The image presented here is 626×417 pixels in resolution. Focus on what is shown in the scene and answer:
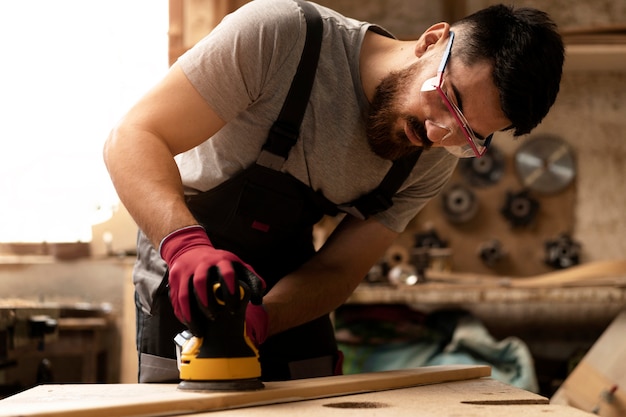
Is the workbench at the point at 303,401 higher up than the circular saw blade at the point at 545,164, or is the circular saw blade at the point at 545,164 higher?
the circular saw blade at the point at 545,164

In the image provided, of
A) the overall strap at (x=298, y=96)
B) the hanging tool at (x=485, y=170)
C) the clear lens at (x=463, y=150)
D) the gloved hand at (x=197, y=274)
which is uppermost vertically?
the hanging tool at (x=485, y=170)

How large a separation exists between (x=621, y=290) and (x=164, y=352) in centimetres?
237

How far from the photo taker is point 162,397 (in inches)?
48.3

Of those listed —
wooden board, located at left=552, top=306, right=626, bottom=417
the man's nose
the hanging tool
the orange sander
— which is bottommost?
wooden board, located at left=552, top=306, right=626, bottom=417

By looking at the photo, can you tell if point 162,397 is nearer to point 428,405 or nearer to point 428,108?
point 428,405

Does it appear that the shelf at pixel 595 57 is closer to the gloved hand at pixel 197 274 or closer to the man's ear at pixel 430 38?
the man's ear at pixel 430 38

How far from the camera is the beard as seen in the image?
65.3 inches

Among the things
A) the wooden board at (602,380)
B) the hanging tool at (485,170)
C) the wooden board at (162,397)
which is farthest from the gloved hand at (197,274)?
the hanging tool at (485,170)

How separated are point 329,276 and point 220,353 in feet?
2.01

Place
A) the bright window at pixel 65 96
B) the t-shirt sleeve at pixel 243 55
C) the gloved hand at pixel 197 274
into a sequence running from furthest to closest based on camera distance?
the bright window at pixel 65 96, the t-shirt sleeve at pixel 243 55, the gloved hand at pixel 197 274

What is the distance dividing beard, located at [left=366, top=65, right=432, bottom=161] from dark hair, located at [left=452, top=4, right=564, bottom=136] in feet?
0.52

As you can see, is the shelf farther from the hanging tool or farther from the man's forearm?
the man's forearm

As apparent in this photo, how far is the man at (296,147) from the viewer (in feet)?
4.84

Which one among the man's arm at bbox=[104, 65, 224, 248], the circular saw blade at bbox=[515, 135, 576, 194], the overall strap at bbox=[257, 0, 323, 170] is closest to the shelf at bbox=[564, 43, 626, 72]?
the circular saw blade at bbox=[515, 135, 576, 194]
